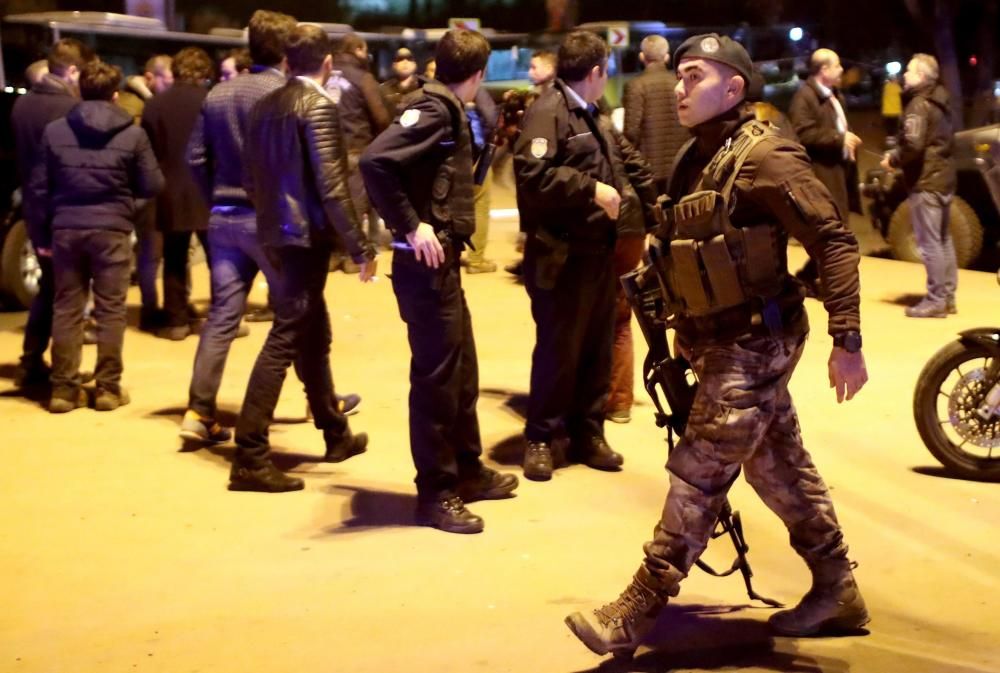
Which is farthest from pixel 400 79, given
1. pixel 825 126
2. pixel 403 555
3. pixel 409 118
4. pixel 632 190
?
pixel 403 555

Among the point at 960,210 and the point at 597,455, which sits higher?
the point at 960,210

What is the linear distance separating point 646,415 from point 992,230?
6158 mm

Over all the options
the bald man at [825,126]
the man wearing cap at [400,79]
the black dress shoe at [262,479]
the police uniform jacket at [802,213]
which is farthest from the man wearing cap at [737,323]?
the man wearing cap at [400,79]

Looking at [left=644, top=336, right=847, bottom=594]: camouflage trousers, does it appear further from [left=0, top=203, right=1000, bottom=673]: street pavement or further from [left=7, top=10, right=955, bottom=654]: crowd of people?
[left=0, top=203, right=1000, bottom=673]: street pavement

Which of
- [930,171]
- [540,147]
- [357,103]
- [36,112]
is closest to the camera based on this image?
[540,147]

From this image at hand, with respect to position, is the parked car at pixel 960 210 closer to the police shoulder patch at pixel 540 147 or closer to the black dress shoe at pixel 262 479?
the police shoulder patch at pixel 540 147

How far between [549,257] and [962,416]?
6.74ft

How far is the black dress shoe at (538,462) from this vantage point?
6.25m

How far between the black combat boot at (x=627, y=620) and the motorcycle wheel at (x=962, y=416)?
257 centimetres

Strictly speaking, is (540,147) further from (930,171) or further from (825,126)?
(825,126)

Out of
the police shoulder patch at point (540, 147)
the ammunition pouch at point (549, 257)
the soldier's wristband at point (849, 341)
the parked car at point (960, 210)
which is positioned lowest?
the parked car at point (960, 210)

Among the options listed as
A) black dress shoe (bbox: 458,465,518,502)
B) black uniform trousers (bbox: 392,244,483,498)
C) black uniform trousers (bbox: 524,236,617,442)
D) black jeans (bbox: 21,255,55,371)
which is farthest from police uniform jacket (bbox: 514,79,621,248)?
black jeans (bbox: 21,255,55,371)

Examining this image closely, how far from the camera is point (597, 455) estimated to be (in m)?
6.44

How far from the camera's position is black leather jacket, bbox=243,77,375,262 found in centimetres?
579
